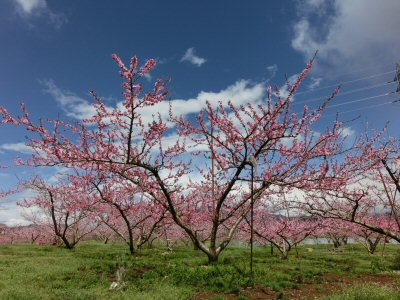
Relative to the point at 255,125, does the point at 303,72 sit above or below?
above

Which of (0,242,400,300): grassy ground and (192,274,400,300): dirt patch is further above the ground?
(0,242,400,300): grassy ground

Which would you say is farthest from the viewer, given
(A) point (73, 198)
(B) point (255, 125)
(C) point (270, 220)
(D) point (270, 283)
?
(C) point (270, 220)

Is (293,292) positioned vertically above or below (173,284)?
below

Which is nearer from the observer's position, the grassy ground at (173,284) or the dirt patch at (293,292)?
the grassy ground at (173,284)

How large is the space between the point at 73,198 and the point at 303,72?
2516 cm

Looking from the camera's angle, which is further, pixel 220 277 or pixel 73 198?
pixel 73 198

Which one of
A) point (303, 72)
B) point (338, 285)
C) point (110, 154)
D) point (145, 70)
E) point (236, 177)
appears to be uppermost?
point (303, 72)

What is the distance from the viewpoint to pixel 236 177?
557 inches

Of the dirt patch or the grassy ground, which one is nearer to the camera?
the grassy ground

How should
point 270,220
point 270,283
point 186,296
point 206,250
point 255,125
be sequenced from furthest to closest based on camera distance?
point 270,220 < point 206,250 < point 270,283 < point 255,125 < point 186,296

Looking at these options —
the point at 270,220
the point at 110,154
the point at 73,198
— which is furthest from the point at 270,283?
the point at 270,220

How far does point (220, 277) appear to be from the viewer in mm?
14125

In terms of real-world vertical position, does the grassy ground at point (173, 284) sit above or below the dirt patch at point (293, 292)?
above

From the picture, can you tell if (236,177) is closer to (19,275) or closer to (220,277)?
(220,277)
